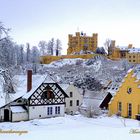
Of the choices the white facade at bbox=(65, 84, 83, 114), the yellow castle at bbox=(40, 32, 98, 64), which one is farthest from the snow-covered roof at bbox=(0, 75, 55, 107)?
the yellow castle at bbox=(40, 32, 98, 64)

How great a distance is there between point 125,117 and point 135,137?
25.8m

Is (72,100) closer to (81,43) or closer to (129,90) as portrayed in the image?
(129,90)

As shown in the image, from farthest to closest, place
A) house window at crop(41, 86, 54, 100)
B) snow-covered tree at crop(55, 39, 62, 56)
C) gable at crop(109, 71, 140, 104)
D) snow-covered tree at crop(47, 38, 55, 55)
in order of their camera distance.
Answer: snow-covered tree at crop(47, 38, 55, 55)
snow-covered tree at crop(55, 39, 62, 56)
house window at crop(41, 86, 54, 100)
gable at crop(109, 71, 140, 104)

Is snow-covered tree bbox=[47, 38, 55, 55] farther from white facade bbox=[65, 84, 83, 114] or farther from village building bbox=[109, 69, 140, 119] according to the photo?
village building bbox=[109, 69, 140, 119]

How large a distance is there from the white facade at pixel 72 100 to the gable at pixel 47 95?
22.7 feet

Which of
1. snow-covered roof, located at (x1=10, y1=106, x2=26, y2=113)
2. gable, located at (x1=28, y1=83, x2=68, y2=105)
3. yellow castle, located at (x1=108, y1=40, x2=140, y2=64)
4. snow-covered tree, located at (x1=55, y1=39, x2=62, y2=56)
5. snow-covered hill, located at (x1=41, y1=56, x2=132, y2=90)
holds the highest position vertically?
snow-covered tree, located at (x1=55, y1=39, x2=62, y2=56)

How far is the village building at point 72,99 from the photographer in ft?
180

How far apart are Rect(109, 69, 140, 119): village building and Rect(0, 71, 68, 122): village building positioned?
720cm

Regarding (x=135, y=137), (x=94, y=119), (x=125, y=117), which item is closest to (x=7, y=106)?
(x=94, y=119)

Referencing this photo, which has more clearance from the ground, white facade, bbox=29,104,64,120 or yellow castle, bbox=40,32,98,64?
yellow castle, bbox=40,32,98,64

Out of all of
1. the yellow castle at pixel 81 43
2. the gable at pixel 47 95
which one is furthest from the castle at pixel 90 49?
the gable at pixel 47 95

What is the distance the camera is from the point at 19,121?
42844 millimetres

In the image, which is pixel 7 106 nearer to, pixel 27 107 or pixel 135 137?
pixel 27 107

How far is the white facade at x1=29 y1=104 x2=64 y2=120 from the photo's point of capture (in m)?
Answer: 44.5
